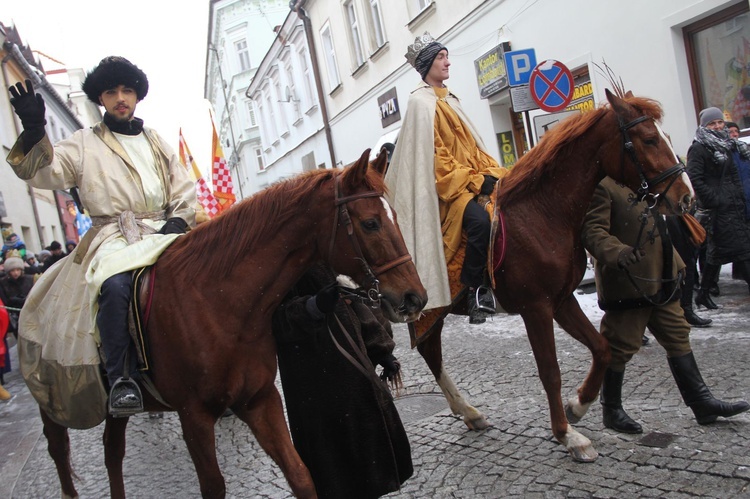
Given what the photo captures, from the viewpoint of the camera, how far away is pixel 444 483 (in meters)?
3.79

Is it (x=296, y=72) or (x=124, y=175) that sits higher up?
(x=296, y=72)

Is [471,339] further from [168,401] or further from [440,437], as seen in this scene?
[168,401]

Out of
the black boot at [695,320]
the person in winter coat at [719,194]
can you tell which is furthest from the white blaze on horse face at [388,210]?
the person in winter coat at [719,194]

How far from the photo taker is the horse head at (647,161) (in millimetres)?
3649

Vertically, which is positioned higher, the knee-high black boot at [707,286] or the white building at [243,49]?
the white building at [243,49]

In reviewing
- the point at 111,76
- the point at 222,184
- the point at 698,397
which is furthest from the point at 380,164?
the point at 222,184

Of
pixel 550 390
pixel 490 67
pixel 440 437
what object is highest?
pixel 490 67

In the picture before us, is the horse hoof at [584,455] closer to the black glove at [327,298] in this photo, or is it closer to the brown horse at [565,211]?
the brown horse at [565,211]

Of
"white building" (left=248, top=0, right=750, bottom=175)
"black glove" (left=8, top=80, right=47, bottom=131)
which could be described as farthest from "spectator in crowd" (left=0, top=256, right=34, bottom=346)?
"black glove" (left=8, top=80, right=47, bottom=131)

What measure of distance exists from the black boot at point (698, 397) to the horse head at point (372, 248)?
80.1 inches

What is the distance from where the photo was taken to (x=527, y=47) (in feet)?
38.9

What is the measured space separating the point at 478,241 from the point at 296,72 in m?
23.3

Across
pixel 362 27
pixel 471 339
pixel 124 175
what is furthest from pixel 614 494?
pixel 362 27

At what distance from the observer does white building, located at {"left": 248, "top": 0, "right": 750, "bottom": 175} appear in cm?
893
